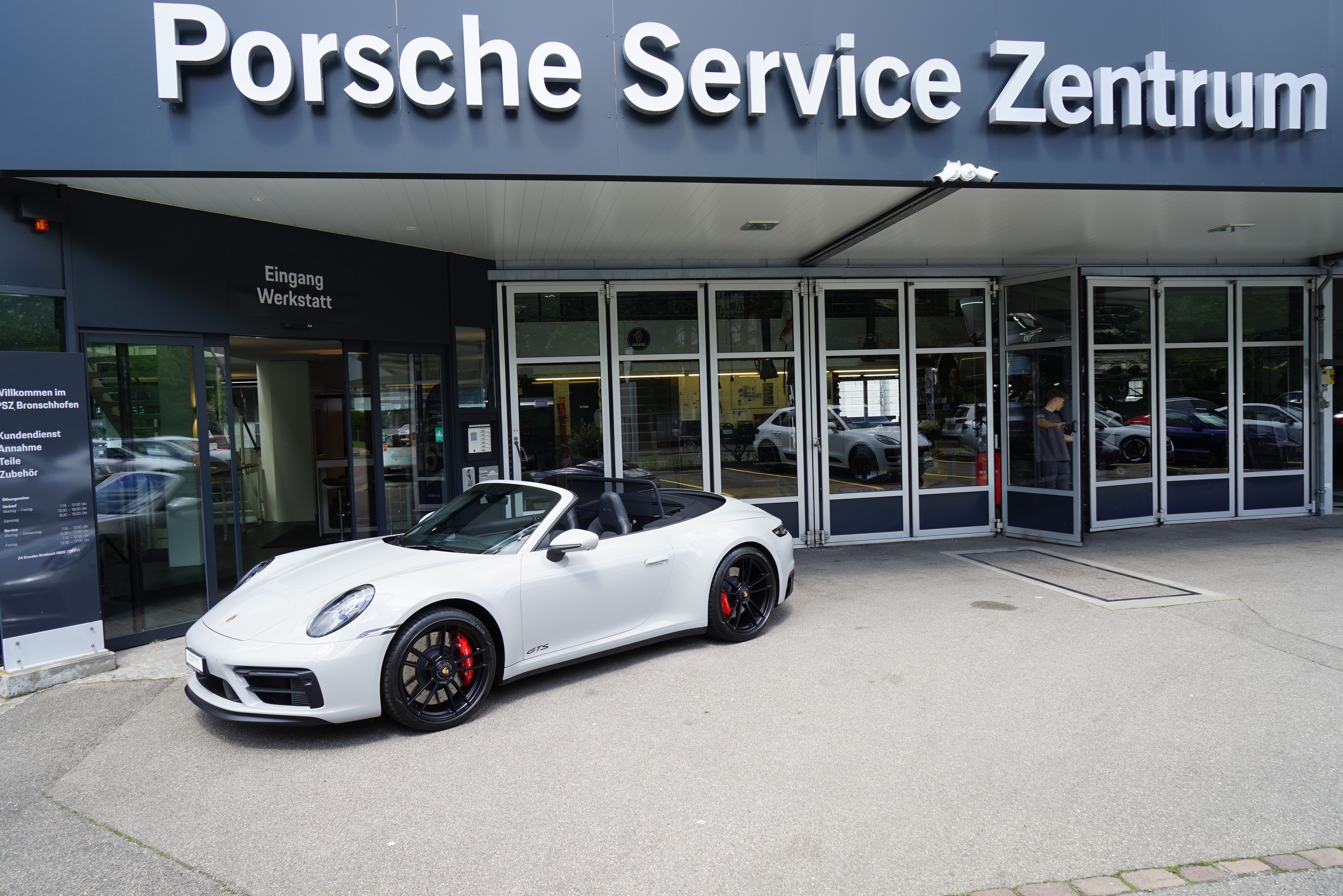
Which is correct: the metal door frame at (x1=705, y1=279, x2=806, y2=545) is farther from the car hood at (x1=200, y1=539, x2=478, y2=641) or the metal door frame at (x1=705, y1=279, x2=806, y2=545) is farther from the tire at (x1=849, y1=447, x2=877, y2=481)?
the car hood at (x1=200, y1=539, x2=478, y2=641)

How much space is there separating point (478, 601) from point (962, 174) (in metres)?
4.70

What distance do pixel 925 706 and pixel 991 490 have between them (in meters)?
6.22

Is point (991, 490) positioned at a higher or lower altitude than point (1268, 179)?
lower

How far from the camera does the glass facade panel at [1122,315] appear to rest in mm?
10164

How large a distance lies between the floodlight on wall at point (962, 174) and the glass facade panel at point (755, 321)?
3515mm

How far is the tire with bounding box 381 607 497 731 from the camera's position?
13.4 feet

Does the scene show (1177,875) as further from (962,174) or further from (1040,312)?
(1040,312)

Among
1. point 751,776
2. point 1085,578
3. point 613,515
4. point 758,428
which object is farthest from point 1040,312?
point 751,776

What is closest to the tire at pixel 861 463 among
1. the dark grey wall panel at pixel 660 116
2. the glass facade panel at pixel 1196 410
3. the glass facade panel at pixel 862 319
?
the glass facade panel at pixel 862 319

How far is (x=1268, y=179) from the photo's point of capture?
673 centimetres

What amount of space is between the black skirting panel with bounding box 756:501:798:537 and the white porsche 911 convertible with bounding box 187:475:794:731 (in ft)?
10.6

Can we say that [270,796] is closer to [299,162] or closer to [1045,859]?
[1045,859]

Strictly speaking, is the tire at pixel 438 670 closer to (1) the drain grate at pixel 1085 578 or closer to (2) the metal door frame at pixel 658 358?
(2) the metal door frame at pixel 658 358

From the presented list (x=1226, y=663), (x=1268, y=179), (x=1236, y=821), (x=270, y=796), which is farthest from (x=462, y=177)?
(x=1268, y=179)
